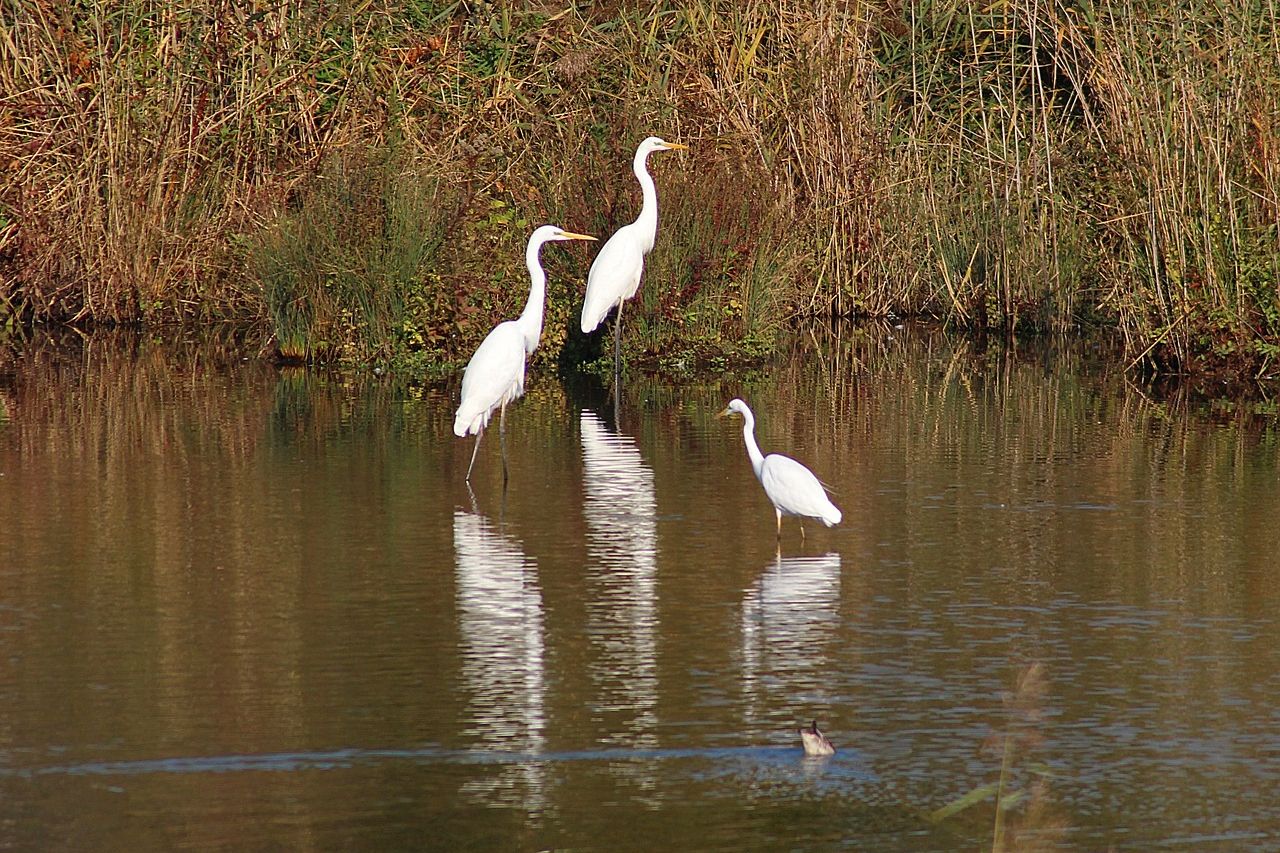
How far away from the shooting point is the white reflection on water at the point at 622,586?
234 inches

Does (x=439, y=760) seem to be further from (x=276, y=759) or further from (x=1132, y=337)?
(x=1132, y=337)

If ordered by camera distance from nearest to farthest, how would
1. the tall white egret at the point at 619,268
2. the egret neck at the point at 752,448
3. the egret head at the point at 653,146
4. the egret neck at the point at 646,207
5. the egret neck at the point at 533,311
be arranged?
1. the egret neck at the point at 752,448
2. the egret neck at the point at 533,311
3. the tall white egret at the point at 619,268
4. the egret neck at the point at 646,207
5. the egret head at the point at 653,146

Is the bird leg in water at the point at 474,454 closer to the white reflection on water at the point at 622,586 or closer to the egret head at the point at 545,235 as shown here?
the white reflection on water at the point at 622,586

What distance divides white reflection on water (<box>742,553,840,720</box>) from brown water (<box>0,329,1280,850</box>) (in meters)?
0.02

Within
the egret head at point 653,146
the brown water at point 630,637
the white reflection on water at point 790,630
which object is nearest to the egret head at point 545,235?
the brown water at point 630,637

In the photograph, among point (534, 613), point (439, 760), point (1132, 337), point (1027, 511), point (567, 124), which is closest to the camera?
point (439, 760)

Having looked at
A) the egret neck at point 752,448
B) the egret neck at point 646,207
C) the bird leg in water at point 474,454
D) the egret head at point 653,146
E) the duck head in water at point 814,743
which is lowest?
the duck head in water at point 814,743

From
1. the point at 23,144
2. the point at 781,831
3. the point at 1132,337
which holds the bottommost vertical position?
the point at 781,831

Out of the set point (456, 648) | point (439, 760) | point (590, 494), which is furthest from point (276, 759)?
point (590, 494)

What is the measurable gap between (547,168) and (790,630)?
1039 cm

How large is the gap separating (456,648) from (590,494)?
9.96ft

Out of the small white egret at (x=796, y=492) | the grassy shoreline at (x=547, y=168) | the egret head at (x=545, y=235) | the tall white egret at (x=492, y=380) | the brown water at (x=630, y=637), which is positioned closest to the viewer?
the brown water at (x=630, y=637)

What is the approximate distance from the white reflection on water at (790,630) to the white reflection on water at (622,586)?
32cm

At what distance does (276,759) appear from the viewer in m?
5.43
